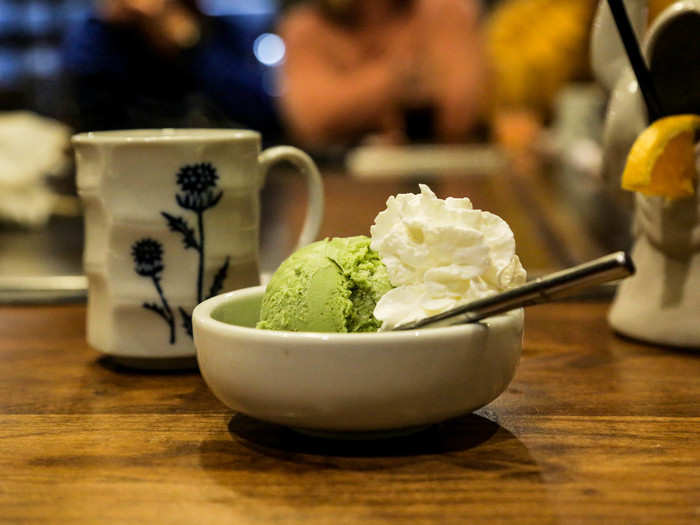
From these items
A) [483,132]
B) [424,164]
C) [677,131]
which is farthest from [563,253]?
[483,132]

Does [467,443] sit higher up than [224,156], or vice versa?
[224,156]

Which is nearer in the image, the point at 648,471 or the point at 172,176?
the point at 648,471

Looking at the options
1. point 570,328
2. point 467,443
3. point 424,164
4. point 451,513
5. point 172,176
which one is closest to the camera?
point 451,513

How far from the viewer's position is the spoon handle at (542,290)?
0.50 meters

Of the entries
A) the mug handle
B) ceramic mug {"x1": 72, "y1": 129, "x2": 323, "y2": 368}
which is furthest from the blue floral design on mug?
the mug handle

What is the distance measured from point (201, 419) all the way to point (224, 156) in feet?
0.80

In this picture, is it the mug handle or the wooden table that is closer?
the wooden table

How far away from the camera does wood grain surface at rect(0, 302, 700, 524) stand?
0.49 meters

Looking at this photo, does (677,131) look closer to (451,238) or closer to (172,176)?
(451,238)

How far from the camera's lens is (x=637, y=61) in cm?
77

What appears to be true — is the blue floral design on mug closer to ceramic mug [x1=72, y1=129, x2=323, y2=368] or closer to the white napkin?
ceramic mug [x1=72, y1=129, x2=323, y2=368]

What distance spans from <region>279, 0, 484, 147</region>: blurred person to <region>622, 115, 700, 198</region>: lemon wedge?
11.1ft

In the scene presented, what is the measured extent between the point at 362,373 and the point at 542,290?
12 cm

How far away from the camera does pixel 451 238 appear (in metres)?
0.60
